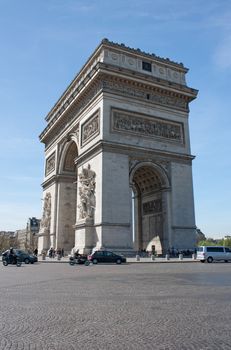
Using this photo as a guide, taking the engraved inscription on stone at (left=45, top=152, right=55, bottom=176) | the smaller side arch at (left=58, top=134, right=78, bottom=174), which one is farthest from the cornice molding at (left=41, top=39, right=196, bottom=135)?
the engraved inscription on stone at (left=45, top=152, right=55, bottom=176)

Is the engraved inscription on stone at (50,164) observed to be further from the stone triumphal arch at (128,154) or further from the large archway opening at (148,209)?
the large archway opening at (148,209)

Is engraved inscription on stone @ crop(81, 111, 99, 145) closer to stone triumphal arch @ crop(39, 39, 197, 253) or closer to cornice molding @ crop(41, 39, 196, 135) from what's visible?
stone triumphal arch @ crop(39, 39, 197, 253)

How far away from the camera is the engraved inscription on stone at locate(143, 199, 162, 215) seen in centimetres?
3575

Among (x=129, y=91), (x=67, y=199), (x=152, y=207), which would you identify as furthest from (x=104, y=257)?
(x=67, y=199)

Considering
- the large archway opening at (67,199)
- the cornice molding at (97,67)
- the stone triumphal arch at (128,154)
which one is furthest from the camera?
the large archway opening at (67,199)

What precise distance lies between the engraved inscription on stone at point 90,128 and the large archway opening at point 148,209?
18.4 feet

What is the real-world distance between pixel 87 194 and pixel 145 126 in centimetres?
891

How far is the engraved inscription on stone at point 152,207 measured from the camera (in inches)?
1407

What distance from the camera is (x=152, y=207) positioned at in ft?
121

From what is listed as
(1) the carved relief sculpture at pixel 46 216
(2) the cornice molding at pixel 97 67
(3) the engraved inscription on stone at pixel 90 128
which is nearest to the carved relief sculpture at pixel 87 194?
(3) the engraved inscription on stone at pixel 90 128

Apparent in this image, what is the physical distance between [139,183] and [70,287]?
95.5 feet

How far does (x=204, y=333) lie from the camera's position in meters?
4.95

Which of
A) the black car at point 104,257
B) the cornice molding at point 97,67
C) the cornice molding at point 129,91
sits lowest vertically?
the black car at point 104,257

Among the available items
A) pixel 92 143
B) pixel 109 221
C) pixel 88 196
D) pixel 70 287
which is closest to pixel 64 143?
pixel 92 143
